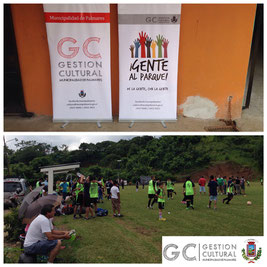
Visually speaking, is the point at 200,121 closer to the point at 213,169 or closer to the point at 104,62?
the point at 104,62

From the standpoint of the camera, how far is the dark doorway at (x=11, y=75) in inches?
275

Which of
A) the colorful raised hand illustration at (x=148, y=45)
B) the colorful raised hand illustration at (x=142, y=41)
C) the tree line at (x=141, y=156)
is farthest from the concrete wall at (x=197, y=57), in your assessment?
the tree line at (x=141, y=156)

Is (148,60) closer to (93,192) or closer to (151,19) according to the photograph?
(151,19)

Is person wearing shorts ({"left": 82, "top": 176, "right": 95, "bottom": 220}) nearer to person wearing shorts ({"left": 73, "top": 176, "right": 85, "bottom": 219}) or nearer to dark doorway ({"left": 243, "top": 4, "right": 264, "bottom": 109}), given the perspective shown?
person wearing shorts ({"left": 73, "top": 176, "right": 85, "bottom": 219})

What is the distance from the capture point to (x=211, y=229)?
538cm

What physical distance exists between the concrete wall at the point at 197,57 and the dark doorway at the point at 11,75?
0.12 m

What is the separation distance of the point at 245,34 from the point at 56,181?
5.84 meters

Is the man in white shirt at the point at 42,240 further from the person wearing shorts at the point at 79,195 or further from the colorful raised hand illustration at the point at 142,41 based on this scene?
the colorful raised hand illustration at the point at 142,41

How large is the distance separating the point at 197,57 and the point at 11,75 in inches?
185

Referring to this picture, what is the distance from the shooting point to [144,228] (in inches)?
217

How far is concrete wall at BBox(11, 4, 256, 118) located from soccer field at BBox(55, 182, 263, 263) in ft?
8.03

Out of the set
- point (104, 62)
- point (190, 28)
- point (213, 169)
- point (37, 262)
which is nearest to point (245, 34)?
point (190, 28)

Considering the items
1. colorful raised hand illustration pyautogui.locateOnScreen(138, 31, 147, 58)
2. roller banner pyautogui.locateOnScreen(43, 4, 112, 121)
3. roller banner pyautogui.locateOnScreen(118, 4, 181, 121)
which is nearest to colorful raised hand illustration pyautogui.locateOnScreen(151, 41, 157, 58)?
roller banner pyautogui.locateOnScreen(118, 4, 181, 121)

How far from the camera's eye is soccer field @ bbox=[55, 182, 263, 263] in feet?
→ 14.1
